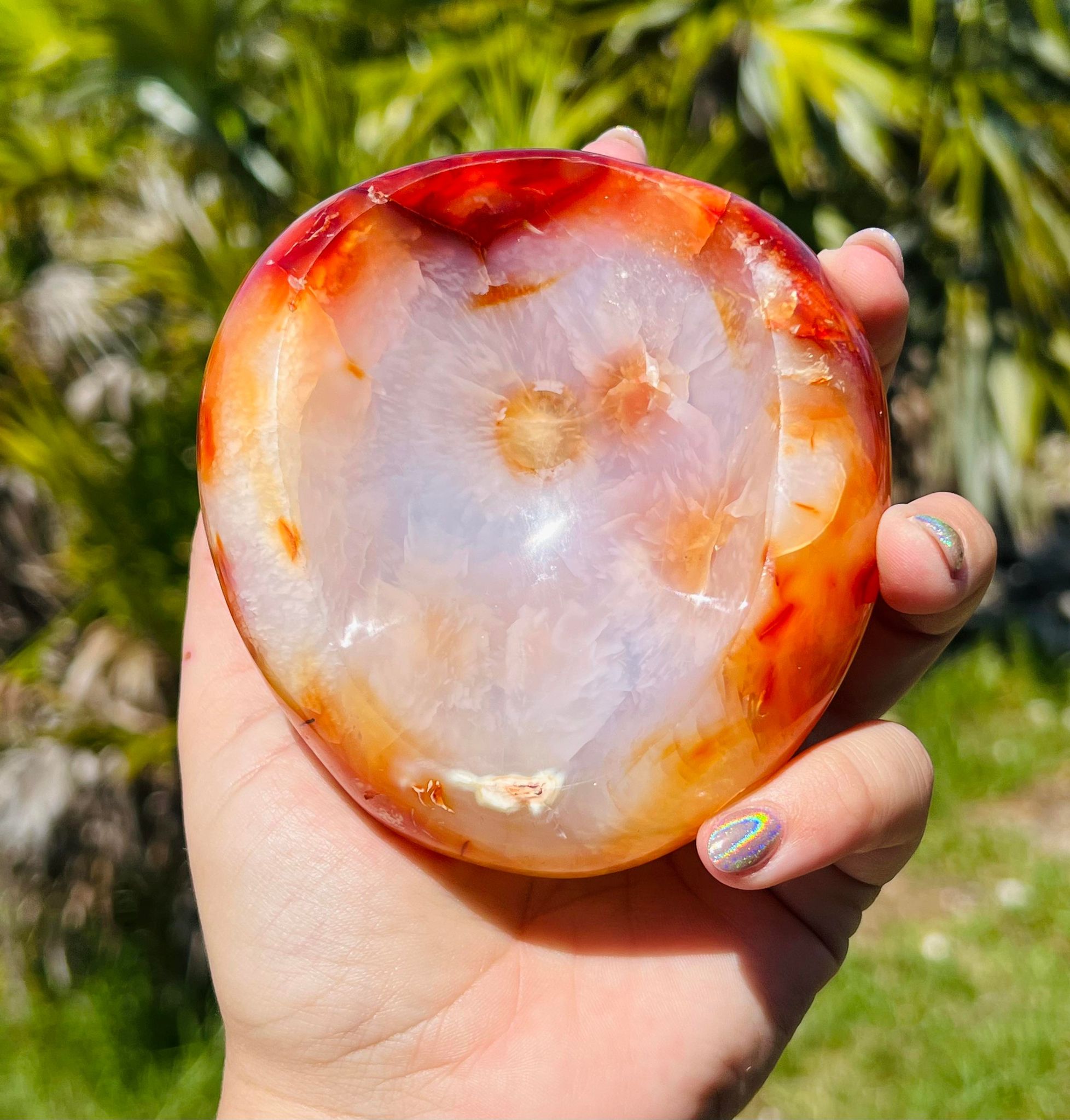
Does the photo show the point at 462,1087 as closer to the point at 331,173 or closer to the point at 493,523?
the point at 493,523

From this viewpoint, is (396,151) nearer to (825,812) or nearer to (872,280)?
(872,280)

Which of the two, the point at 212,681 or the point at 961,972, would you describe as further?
the point at 961,972

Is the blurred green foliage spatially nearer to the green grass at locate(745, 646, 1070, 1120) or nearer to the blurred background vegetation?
the blurred background vegetation

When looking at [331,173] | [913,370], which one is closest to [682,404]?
[331,173]

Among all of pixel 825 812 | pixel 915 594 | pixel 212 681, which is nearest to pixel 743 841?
pixel 825 812

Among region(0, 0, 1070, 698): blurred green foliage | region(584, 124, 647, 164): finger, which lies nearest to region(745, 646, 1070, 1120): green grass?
region(0, 0, 1070, 698): blurred green foliage
